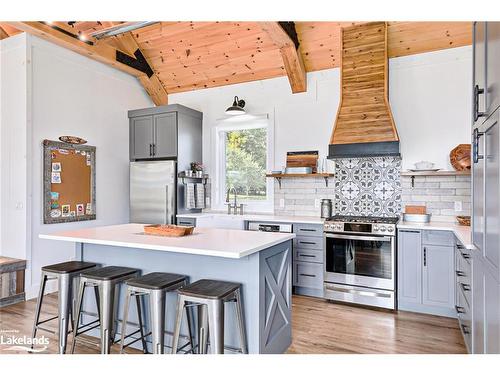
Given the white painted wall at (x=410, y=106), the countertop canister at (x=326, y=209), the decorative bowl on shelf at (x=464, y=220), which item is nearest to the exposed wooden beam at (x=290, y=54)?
the white painted wall at (x=410, y=106)

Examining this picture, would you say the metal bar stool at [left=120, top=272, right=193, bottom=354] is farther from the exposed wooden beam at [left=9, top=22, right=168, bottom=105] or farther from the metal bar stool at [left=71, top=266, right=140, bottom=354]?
the exposed wooden beam at [left=9, top=22, right=168, bottom=105]

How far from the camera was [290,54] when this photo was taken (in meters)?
4.27

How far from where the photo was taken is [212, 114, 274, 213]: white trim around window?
492 centimetres

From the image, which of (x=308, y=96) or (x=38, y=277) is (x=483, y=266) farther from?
(x=38, y=277)

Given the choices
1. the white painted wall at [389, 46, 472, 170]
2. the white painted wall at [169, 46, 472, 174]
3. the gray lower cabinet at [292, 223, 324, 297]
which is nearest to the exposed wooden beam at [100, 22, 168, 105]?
the white painted wall at [169, 46, 472, 174]

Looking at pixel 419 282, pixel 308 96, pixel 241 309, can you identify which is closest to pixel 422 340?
pixel 419 282

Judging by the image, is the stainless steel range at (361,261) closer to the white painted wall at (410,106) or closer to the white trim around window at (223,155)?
the white painted wall at (410,106)

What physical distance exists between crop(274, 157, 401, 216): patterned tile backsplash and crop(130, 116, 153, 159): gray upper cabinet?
2124mm

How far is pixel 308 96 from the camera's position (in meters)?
4.67

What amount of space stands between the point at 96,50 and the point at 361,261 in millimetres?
4339

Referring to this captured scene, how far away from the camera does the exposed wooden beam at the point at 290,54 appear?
3.81 metres

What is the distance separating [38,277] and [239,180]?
2968 millimetres

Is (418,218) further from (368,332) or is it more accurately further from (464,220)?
(368,332)

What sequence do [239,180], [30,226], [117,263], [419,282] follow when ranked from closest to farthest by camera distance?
[117,263] < [419,282] < [30,226] < [239,180]
